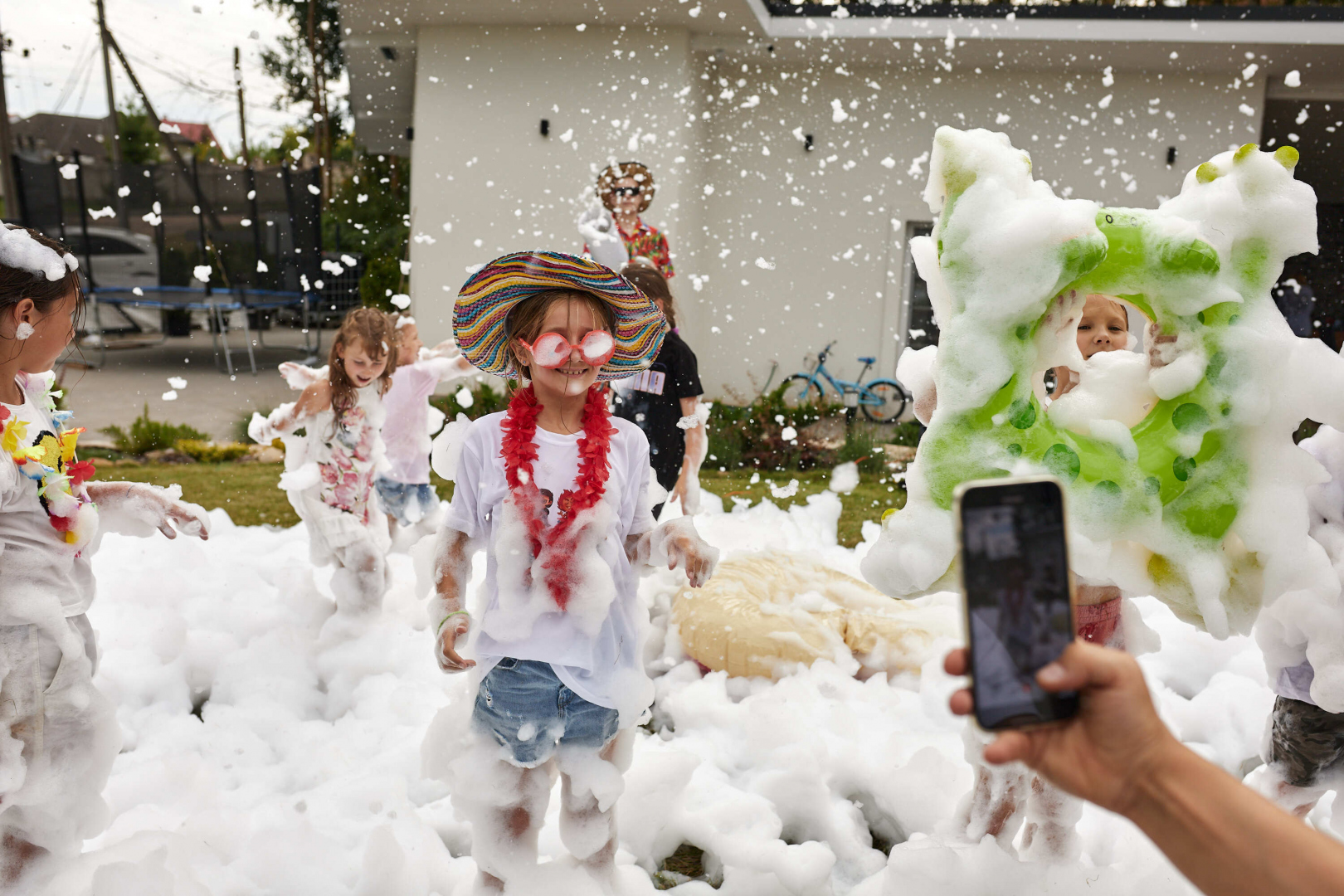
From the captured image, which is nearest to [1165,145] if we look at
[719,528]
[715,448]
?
[715,448]

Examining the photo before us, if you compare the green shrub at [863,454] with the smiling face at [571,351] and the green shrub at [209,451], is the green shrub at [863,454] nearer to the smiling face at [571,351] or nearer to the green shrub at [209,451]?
the green shrub at [209,451]

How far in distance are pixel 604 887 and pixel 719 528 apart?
342 cm

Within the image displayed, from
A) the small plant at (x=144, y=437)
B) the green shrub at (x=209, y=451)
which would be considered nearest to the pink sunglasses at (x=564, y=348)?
the green shrub at (x=209, y=451)

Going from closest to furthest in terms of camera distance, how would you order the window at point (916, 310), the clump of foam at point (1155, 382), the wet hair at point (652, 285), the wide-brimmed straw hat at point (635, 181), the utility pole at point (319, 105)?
the clump of foam at point (1155, 382)
the wet hair at point (652, 285)
the wide-brimmed straw hat at point (635, 181)
the window at point (916, 310)
the utility pole at point (319, 105)

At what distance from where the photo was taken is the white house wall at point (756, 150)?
31.4 ft

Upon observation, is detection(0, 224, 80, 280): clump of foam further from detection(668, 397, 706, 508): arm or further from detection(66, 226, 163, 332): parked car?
detection(66, 226, 163, 332): parked car

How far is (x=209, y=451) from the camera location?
8719mm

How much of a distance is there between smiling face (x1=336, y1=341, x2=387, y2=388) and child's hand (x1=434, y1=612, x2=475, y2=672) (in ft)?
7.49

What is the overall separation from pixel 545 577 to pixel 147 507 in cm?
122

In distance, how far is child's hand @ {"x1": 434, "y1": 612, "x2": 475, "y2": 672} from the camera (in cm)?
229

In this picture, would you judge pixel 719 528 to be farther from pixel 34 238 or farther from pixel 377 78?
pixel 377 78

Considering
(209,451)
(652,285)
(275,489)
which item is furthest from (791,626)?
(209,451)

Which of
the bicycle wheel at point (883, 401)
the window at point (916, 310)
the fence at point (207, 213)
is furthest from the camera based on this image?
the fence at point (207, 213)

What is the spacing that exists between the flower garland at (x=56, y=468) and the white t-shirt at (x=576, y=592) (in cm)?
96
